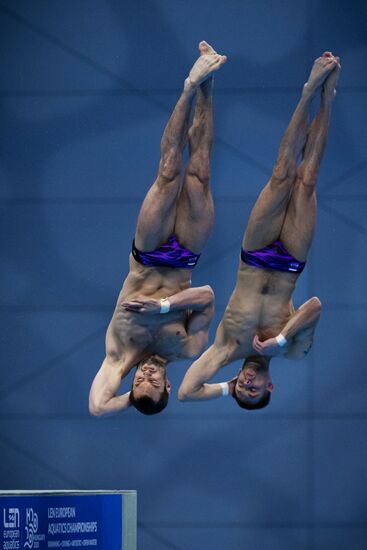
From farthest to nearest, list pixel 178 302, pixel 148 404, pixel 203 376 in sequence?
pixel 203 376 < pixel 178 302 < pixel 148 404

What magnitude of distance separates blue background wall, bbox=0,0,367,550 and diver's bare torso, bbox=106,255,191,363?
6.52ft

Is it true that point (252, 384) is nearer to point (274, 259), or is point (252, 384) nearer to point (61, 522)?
point (274, 259)

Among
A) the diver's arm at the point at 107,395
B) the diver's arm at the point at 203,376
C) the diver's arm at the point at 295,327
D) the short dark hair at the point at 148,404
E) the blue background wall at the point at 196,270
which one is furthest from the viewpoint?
the blue background wall at the point at 196,270

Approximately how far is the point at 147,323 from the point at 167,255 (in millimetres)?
439

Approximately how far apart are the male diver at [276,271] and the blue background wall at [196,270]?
200cm

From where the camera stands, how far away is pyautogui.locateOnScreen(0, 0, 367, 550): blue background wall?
28.5 feet

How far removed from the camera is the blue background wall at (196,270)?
8.69m

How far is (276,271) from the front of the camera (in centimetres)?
664

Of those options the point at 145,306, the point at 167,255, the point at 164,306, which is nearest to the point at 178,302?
the point at 164,306

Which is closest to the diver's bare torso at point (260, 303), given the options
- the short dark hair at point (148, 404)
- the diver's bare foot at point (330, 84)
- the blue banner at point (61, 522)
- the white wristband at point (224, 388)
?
the white wristband at point (224, 388)

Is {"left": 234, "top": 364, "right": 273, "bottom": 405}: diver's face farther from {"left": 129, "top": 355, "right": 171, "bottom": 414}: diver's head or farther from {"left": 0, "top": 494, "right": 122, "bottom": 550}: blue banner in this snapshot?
{"left": 0, "top": 494, "right": 122, "bottom": 550}: blue banner

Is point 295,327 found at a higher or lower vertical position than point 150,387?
higher

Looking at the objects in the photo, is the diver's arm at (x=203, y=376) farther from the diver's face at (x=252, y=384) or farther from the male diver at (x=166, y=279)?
the diver's face at (x=252, y=384)

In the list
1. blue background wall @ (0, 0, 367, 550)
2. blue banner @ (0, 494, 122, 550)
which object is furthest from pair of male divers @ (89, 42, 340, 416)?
blue background wall @ (0, 0, 367, 550)
